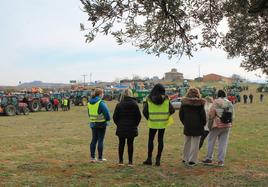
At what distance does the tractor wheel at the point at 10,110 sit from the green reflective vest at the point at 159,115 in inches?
1038

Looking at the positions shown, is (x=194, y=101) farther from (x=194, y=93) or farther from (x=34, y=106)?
(x=34, y=106)

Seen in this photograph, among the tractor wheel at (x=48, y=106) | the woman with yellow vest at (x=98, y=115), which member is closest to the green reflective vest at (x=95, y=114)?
the woman with yellow vest at (x=98, y=115)

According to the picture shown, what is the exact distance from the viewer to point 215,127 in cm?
926

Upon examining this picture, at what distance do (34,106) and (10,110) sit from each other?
4.61 metres

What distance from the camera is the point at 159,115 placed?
8.88m

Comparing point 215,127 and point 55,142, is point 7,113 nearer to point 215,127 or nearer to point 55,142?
point 55,142

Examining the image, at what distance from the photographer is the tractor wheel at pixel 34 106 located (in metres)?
37.7

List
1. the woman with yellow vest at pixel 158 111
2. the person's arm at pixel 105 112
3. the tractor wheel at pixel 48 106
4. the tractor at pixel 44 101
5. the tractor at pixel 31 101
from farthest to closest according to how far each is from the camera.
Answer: the tractor wheel at pixel 48 106, the tractor at pixel 44 101, the tractor at pixel 31 101, the person's arm at pixel 105 112, the woman with yellow vest at pixel 158 111

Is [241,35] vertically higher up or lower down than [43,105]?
higher up

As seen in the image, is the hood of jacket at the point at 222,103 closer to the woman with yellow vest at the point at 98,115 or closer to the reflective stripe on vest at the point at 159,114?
the reflective stripe on vest at the point at 159,114

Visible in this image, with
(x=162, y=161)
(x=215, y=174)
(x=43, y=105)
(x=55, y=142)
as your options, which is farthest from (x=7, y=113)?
(x=215, y=174)

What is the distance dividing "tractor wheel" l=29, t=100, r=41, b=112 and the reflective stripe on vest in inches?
1192

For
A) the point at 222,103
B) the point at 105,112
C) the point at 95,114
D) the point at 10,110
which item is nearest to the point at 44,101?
the point at 10,110

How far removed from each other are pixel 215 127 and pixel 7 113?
26.7 m
